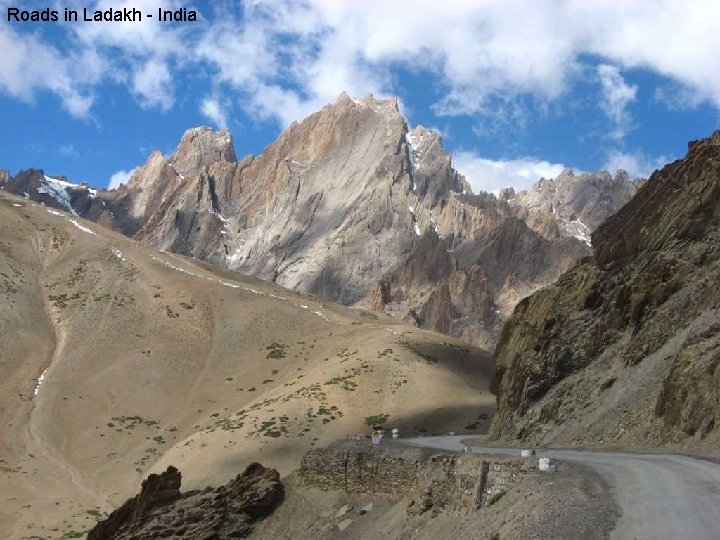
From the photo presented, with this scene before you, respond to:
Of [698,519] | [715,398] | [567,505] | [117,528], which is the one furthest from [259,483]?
[698,519]

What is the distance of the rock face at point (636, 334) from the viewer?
2591 centimetres

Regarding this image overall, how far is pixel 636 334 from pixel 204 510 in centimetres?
1918

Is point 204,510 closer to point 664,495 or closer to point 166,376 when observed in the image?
point 664,495

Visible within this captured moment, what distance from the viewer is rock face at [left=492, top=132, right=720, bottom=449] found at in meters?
25.9

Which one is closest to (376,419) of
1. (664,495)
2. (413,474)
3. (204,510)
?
(204,510)

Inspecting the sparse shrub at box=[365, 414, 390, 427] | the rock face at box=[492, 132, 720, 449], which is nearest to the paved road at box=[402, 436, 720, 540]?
the rock face at box=[492, 132, 720, 449]

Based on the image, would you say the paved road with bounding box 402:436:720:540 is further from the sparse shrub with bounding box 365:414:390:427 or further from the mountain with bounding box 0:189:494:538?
the sparse shrub with bounding box 365:414:390:427

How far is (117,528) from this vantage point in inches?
1367

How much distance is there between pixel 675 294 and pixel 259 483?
742 inches

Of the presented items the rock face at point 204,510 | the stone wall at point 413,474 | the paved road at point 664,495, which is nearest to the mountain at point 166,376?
the rock face at point 204,510

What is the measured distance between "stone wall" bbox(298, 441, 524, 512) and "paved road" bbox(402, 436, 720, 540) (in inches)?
96.5

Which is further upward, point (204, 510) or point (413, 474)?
point (413, 474)

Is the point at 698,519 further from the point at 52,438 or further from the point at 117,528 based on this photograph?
the point at 52,438

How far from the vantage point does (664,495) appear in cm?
1534
